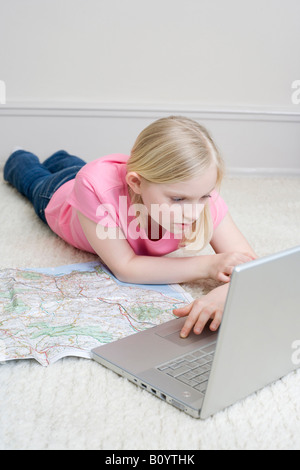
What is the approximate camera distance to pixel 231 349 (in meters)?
0.70

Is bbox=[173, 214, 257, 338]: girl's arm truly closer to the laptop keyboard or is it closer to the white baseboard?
the laptop keyboard

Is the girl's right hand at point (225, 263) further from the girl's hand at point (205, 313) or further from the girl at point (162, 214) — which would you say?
the girl's hand at point (205, 313)

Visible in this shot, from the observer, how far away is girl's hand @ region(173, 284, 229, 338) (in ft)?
3.17

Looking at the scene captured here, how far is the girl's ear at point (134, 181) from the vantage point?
1129mm

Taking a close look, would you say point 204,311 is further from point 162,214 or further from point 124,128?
point 124,128

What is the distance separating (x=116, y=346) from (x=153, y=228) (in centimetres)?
38

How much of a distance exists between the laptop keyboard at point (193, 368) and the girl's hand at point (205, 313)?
0.19 ft

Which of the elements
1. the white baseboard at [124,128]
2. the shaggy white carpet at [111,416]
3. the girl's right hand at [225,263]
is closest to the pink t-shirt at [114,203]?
the girl's right hand at [225,263]

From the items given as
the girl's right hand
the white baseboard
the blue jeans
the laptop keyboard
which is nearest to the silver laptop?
the laptop keyboard

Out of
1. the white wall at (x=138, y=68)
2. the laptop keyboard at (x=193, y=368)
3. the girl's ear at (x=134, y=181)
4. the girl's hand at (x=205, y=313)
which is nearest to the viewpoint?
the laptop keyboard at (x=193, y=368)

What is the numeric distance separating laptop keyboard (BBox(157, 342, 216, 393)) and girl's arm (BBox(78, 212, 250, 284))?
1.03ft

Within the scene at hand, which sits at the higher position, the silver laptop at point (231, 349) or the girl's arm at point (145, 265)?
the silver laptop at point (231, 349)

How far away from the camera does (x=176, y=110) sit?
230 centimetres

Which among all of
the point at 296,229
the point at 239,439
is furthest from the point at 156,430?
the point at 296,229
